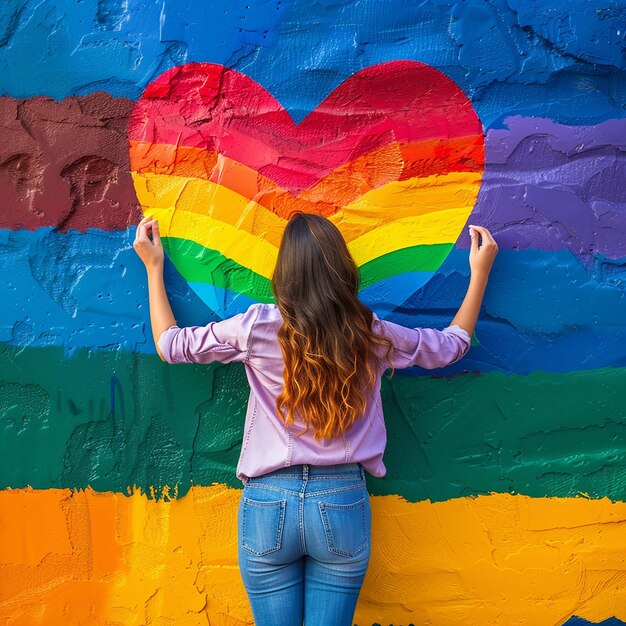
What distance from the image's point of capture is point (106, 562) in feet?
7.18

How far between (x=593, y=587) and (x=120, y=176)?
2.11 m

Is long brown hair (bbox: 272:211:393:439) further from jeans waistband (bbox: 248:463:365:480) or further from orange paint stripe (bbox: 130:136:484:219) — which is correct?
orange paint stripe (bbox: 130:136:484:219)

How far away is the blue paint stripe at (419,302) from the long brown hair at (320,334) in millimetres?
485

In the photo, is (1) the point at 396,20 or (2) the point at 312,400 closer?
(2) the point at 312,400

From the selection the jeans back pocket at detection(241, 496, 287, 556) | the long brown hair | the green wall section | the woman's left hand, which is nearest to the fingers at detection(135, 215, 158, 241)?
the woman's left hand

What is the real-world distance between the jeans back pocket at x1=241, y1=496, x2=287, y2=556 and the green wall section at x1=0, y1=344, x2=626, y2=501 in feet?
1.53

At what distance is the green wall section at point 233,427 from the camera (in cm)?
216

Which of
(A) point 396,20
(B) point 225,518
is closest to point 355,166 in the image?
(A) point 396,20

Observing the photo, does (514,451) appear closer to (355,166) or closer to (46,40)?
(355,166)

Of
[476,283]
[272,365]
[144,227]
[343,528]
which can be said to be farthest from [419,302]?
[144,227]

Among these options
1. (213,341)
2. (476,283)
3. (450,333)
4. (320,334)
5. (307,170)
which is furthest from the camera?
(307,170)

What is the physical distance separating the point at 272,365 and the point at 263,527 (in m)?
0.42

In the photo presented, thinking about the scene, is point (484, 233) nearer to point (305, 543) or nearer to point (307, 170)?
point (307, 170)

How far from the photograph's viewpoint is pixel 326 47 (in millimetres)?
2119
